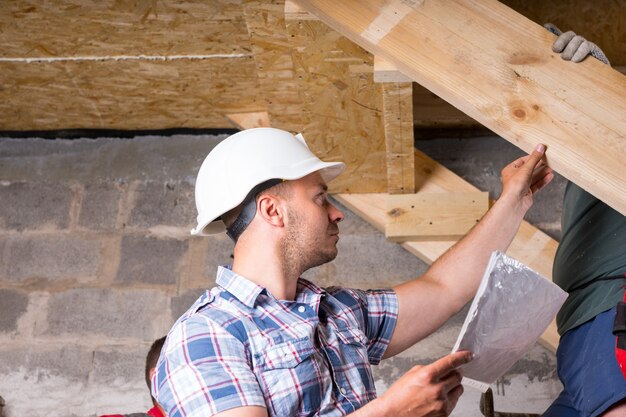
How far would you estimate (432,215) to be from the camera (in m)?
3.67

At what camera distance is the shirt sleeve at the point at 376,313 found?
2.66 metres

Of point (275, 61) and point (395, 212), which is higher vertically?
point (275, 61)

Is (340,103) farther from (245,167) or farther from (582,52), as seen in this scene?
(582,52)

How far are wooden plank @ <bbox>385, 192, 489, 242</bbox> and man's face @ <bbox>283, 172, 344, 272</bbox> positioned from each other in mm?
1182

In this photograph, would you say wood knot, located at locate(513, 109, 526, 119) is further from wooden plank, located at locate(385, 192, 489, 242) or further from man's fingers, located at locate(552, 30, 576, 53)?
wooden plank, located at locate(385, 192, 489, 242)

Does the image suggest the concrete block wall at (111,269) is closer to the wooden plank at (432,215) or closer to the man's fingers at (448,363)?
the wooden plank at (432,215)

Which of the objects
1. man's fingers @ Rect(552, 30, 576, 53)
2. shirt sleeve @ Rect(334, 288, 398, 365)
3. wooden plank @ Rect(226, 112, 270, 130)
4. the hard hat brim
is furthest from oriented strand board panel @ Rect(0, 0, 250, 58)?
man's fingers @ Rect(552, 30, 576, 53)

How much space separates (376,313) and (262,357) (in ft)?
1.61

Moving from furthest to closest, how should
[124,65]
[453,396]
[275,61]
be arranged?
[124,65]
[275,61]
[453,396]

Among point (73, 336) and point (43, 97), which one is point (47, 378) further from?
point (43, 97)

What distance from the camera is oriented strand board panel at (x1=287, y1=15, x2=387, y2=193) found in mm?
3018

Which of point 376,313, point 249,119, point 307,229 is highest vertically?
point 307,229

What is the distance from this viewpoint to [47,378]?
12.3ft

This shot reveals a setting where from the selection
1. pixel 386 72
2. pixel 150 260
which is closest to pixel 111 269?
pixel 150 260
